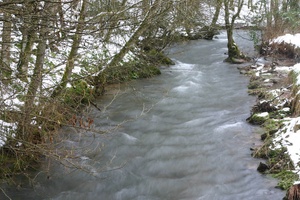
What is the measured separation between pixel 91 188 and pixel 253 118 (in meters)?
3.99

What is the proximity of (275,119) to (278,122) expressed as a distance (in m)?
0.28

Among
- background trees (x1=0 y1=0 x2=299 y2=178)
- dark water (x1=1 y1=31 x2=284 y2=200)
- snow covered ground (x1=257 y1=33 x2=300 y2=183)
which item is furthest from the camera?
snow covered ground (x1=257 y1=33 x2=300 y2=183)

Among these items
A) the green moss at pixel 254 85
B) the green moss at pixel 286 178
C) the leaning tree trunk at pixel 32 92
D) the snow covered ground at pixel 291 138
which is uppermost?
the leaning tree trunk at pixel 32 92

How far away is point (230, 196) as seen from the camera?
5.68 meters

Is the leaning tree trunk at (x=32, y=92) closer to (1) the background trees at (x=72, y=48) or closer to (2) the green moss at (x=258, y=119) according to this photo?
(1) the background trees at (x=72, y=48)

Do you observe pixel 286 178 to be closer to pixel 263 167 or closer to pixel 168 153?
pixel 263 167

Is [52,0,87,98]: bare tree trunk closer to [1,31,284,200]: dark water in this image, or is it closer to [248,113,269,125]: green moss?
[1,31,284,200]: dark water

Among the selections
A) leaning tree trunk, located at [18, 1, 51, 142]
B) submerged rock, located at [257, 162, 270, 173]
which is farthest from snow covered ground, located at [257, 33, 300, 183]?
leaning tree trunk, located at [18, 1, 51, 142]

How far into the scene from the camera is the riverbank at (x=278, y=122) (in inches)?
235

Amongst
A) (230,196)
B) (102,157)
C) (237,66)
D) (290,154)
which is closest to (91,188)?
(102,157)

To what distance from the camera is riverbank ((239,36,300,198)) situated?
19.6ft

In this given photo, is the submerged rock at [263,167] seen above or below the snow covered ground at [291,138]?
below

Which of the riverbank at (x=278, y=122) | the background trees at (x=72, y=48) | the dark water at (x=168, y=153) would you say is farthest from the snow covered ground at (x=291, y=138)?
the background trees at (x=72, y=48)

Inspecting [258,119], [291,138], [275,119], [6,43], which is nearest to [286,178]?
[291,138]
